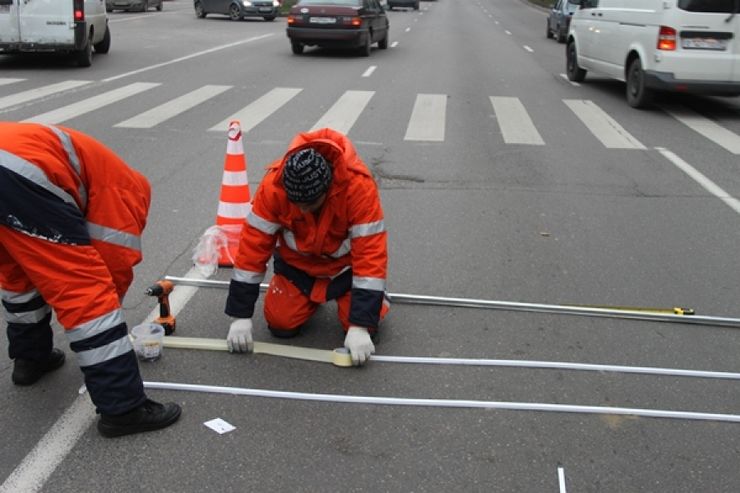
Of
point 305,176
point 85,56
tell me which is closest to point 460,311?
point 305,176

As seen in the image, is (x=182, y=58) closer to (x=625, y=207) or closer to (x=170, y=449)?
(x=625, y=207)

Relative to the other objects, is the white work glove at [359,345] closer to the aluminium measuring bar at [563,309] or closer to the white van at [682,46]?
the aluminium measuring bar at [563,309]

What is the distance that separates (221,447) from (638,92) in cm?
1016

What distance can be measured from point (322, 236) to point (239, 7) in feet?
94.1

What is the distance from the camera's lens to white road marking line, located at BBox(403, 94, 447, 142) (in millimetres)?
9498

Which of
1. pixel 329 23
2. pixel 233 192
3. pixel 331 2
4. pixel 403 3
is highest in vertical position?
pixel 403 3

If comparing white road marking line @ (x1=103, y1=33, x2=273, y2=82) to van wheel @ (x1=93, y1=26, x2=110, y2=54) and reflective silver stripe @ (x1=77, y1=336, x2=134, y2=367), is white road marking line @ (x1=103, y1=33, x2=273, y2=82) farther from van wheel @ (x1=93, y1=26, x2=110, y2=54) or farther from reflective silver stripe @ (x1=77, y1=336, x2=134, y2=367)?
reflective silver stripe @ (x1=77, y1=336, x2=134, y2=367)

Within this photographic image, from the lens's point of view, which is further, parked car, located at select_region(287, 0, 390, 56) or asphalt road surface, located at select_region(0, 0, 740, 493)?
parked car, located at select_region(287, 0, 390, 56)

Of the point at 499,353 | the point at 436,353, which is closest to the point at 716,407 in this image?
the point at 499,353

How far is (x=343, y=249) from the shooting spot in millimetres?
4055

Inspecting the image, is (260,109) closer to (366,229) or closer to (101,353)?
(366,229)

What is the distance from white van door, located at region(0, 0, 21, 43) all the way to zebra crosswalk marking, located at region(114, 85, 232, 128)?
3.48 meters

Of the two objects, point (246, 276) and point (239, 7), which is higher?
point (239, 7)

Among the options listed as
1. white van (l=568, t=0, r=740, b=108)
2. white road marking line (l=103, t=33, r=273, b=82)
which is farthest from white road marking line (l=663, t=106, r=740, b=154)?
white road marking line (l=103, t=33, r=273, b=82)
